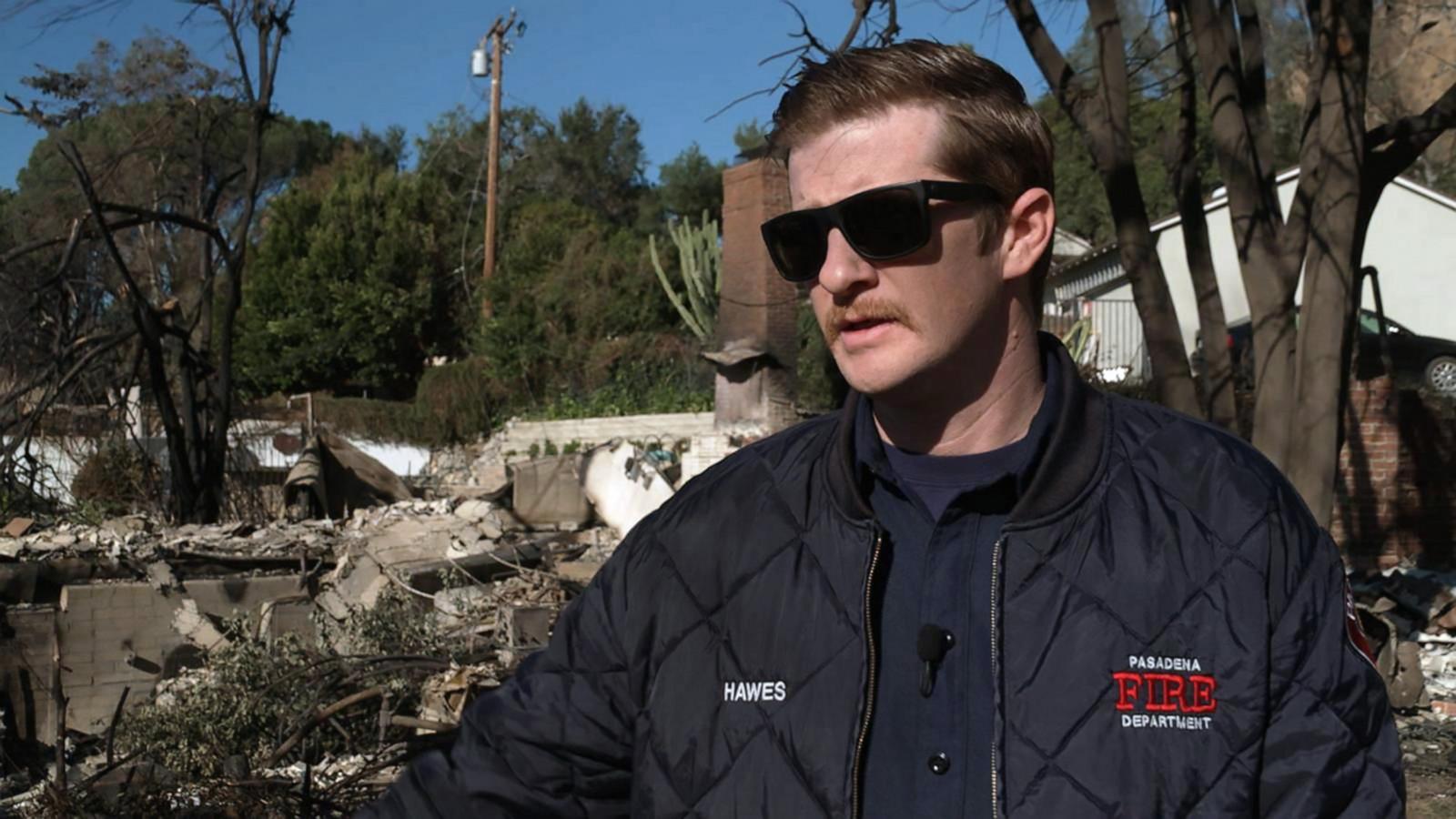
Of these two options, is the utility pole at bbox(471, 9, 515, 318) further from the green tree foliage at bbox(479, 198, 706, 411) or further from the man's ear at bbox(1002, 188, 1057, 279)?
the man's ear at bbox(1002, 188, 1057, 279)

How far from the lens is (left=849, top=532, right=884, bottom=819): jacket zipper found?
4.90ft

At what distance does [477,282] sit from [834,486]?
94.5ft

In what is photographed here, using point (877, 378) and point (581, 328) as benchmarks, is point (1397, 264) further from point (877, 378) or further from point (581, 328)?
point (877, 378)

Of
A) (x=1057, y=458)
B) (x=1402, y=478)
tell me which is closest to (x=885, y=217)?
(x=1057, y=458)

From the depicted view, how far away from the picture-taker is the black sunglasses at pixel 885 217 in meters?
1.61

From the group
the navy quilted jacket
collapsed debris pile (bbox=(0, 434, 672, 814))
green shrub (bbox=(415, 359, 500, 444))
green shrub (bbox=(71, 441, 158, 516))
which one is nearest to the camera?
the navy quilted jacket

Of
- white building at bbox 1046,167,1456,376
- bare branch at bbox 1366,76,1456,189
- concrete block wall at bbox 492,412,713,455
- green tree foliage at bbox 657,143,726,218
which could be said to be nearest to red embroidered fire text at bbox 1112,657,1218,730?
bare branch at bbox 1366,76,1456,189

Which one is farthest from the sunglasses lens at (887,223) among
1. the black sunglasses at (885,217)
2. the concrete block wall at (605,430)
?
the concrete block wall at (605,430)

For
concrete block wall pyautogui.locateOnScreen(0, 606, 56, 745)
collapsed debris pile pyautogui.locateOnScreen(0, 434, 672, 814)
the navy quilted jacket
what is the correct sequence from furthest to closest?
concrete block wall pyautogui.locateOnScreen(0, 606, 56, 745) < collapsed debris pile pyautogui.locateOnScreen(0, 434, 672, 814) < the navy quilted jacket

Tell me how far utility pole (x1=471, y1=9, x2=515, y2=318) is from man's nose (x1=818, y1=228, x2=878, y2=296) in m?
26.3

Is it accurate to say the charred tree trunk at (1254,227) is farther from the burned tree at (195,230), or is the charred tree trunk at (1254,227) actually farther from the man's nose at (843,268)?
the burned tree at (195,230)

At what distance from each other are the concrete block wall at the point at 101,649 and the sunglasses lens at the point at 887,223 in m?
6.49

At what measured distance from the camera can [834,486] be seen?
167 centimetres

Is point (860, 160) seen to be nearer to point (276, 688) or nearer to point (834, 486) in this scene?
point (834, 486)
